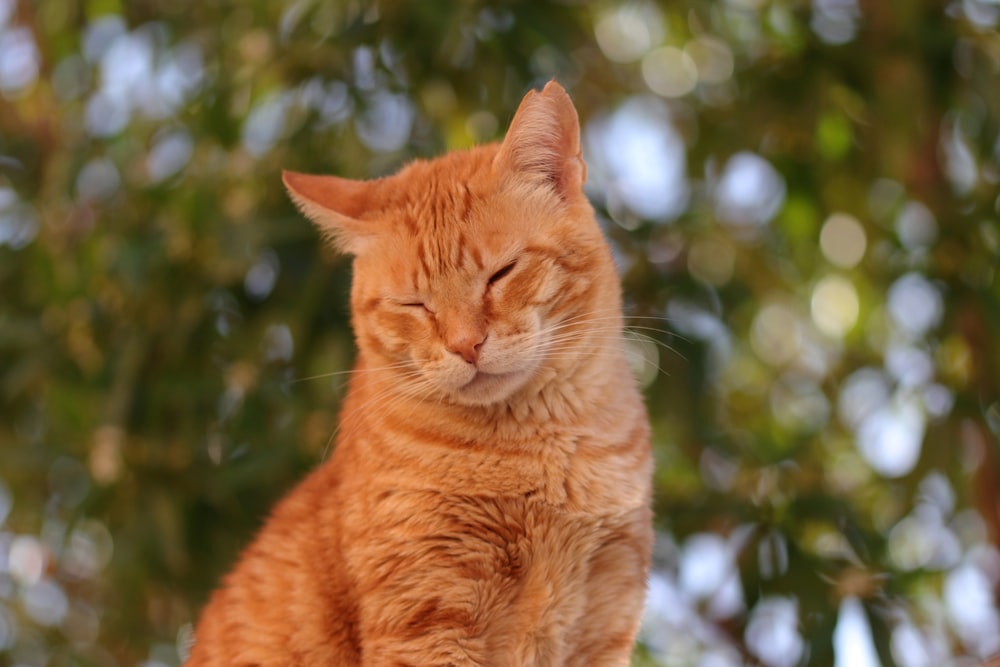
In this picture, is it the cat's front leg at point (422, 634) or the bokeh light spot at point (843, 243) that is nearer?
the cat's front leg at point (422, 634)

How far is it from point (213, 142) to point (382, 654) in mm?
2118

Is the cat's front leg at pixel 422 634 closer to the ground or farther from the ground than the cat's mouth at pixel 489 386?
closer to the ground

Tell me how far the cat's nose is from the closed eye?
0.11 m

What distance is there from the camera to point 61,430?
3518mm

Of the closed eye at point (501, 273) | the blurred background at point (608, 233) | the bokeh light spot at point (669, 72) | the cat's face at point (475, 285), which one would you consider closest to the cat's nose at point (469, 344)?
the cat's face at point (475, 285)

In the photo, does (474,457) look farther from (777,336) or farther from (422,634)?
(777,336)

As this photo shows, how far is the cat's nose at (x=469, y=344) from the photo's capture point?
1.93 metres

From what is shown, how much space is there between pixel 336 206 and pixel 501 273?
1.27ft

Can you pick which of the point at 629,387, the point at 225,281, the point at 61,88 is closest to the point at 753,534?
the point at 629,387

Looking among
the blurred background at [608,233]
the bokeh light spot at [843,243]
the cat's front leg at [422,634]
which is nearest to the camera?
the cat's front leg at [422,634]

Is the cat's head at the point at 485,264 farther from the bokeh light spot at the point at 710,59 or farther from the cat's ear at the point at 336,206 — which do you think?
the bokeh light spot at the point at 710,59

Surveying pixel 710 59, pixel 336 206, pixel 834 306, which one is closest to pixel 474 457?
pixel 336 206

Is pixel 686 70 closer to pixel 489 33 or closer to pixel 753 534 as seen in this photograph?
pixel 489 33

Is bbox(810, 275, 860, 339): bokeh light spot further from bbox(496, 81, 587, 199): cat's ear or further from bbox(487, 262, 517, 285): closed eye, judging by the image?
bbox(487, 262, 517, 285): closed eye
